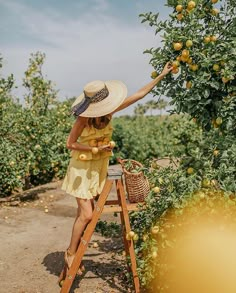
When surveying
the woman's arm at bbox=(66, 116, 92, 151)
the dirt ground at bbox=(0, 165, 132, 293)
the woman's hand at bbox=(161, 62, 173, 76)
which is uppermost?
the woman's hand at bbox=(161, 62, 173, 76)

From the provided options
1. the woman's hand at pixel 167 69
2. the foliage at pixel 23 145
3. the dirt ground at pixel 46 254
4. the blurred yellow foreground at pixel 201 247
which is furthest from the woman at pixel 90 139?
the foliage at pixel 23 145

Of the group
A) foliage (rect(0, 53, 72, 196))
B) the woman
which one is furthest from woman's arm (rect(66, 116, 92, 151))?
foliage (rect(0, 53, 72, 196))

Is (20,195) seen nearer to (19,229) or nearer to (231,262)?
(19,229)

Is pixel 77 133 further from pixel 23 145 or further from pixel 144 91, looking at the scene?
pixel 23 145

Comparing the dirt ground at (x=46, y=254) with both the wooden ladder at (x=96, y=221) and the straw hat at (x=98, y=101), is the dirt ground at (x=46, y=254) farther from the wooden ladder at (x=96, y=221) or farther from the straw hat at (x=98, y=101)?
the straw hat at (x=98, y=101)

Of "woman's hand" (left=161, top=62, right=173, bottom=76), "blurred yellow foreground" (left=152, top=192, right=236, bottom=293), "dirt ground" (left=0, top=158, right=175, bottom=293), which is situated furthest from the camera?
"dirt ground" (left=0, top=158, right=175, bottom=293)

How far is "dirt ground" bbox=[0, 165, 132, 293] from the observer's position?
4.43m

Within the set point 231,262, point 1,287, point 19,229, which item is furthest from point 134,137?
point 231,262

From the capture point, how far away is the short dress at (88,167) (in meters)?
4.00

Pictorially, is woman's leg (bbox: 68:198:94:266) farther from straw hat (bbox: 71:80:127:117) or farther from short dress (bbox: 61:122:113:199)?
straw hat (bbox: 71:80:127:117)

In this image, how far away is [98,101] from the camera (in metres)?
3.89

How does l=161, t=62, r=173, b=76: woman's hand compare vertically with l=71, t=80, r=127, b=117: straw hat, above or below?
above

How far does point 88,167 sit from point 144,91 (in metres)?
0.89

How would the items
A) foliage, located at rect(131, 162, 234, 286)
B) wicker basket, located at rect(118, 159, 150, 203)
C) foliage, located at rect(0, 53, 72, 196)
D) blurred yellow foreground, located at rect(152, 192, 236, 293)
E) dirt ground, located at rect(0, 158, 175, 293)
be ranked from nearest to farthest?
blurred yellow foreground, located at rect(152, 192, 236, 293)
foliage, located at rect(131, 162, 234, 286)
wicker basket, located at rect(118, 159, 150, 203)
dirt ground, located at rect(0, 158, 175, 293)
foliage, located at rect(0, 53, 72, 196)
